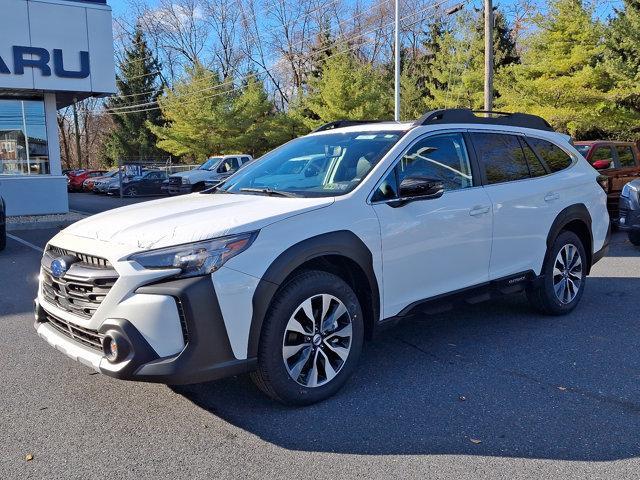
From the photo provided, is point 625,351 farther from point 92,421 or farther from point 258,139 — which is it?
point 258,139

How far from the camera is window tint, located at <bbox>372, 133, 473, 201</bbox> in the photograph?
4051mm

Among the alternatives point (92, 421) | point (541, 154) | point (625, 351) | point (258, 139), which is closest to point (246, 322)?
point (92, 421)

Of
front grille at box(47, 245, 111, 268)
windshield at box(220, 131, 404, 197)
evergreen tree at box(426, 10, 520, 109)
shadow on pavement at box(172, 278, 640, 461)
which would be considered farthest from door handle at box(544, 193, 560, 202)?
evergreen tree at box(426, 10, 520, 109)

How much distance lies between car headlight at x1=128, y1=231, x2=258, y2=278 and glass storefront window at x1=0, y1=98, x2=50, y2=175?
1416cm

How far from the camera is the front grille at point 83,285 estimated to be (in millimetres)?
3201

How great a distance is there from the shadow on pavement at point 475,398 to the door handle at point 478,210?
109 cm

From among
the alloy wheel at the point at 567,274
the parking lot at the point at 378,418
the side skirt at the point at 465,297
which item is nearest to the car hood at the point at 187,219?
the side skirt at the point at 465,297

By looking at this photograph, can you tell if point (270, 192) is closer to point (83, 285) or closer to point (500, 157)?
point (83, 285)

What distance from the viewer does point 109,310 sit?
10.3 feet

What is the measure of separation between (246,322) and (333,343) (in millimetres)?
719

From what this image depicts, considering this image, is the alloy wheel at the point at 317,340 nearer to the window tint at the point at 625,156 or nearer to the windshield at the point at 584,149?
the windshield at the point at 584,149

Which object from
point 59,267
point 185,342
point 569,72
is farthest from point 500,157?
point 569,72

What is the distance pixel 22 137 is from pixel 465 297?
1443cm

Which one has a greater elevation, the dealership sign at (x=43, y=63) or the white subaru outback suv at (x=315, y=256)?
the dealership sign at (x=43, y=63)
